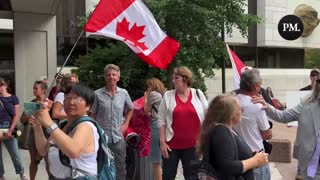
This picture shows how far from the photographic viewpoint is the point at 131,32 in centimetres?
578

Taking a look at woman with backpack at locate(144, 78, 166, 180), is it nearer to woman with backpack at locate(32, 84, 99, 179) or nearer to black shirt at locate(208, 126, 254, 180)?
black shirt at locate(208, 126, 254, 180)

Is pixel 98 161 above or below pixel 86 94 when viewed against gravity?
below

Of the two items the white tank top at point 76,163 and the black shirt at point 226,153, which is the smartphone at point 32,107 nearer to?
the white tank top at point 76,163

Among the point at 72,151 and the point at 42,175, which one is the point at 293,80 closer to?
the point at 42,175

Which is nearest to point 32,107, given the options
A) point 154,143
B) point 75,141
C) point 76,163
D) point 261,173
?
point 75,141

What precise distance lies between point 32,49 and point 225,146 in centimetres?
1078

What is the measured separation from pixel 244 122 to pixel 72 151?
87.2 inches

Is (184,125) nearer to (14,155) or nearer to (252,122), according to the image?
(252,122)

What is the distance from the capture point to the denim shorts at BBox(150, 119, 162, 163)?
6.71 meters

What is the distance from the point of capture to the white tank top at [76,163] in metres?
3.15

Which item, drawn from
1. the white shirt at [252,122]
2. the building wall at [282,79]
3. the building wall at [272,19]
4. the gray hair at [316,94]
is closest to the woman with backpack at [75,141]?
the white shirt at [252,122]

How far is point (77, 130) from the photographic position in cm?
309

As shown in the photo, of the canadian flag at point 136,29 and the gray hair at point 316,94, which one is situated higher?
the canadian flag at point 136,29

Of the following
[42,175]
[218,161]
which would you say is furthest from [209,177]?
[42,175]
